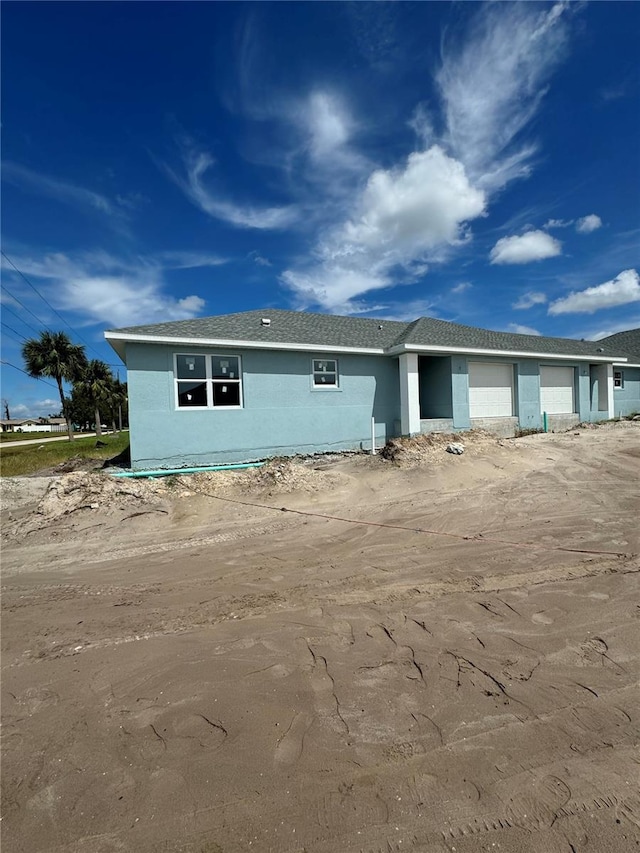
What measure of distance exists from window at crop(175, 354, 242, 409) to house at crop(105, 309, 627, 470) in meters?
0.03

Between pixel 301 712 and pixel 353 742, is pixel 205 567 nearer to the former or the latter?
pixel 301 712

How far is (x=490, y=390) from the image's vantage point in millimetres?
15477

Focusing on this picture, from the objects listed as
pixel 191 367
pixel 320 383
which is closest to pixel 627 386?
pixel 320 383

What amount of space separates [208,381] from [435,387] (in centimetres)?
867

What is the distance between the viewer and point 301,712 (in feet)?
8.90

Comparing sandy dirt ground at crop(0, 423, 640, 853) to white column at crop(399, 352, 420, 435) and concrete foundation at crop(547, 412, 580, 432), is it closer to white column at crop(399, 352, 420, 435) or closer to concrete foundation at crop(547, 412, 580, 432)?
white column at crop(399, 352, 420, 435)

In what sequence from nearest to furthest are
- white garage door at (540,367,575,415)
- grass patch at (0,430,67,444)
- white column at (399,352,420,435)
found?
white column at (399,352,420,435), white garage door at (540,367,575,415), grass patch at (0,430,67,444)

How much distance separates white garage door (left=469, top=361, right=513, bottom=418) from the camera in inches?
596

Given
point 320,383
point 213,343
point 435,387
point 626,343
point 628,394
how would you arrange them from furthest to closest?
point 626,343
point 628,394
point 435,387
point 320,383
point 213,343

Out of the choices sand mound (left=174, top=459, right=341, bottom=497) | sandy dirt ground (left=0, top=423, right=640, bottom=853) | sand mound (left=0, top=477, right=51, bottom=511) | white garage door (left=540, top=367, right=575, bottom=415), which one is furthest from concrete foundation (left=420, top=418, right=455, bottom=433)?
sand mound (left=0, top=477, right=51, bottom=511)

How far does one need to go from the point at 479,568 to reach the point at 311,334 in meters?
10.0

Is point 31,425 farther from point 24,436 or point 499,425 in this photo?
point 499,425

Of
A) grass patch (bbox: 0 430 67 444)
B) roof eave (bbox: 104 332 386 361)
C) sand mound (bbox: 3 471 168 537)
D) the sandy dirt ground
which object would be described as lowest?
the sandy dirt ground

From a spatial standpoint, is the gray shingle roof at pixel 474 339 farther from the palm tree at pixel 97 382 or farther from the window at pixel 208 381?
the palm tree at pixel 97 382
